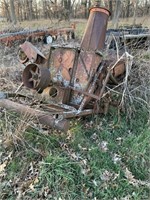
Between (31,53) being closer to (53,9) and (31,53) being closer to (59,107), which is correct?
(59,107)

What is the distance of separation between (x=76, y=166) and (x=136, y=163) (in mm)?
817

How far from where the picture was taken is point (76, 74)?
3994 mm

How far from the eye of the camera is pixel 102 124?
4246 millimetres

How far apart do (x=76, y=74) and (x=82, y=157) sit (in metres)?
1.26

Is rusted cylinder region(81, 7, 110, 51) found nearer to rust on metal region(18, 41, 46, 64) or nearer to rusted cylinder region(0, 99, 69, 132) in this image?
rust on metal region(18, 41, 46, 64)

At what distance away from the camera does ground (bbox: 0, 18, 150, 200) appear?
3037 millimetres

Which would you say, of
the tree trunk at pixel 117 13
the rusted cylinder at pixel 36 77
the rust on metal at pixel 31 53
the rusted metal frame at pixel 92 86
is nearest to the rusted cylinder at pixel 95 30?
the rusted metal frame at pixel 92 86

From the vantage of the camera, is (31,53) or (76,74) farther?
(31,53)

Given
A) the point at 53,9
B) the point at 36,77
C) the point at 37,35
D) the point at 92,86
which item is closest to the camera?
the point at 36,77

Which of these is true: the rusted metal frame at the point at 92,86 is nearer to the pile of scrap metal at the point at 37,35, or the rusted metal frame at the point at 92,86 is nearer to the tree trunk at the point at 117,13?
the pile of scrap metal at the point at 37,35

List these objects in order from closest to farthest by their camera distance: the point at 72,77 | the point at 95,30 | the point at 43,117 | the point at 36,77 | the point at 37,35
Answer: the point at 43,117, the point at 36,77, the point at 72,77, the point at 95,30, the point at 37,35

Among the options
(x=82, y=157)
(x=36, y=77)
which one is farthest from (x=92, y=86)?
(x=82, y=157)

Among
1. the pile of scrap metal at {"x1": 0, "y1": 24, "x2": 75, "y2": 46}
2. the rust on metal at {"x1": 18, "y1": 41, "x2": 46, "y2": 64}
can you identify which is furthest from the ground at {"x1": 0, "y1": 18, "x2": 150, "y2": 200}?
the pile of scrap metal at {"x1": 0, "y1": 24, "x2": 75, "y2": 46}

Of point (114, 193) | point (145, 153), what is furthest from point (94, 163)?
point (145, 153)
